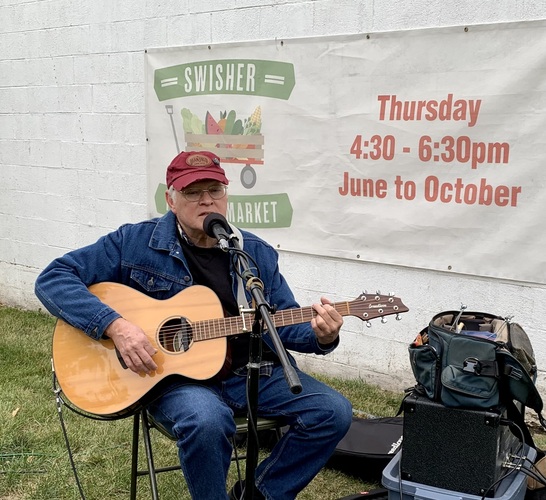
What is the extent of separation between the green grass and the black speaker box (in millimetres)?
649

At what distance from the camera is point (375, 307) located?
2658 mm

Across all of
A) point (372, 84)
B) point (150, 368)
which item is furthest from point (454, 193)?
point (150, 368)

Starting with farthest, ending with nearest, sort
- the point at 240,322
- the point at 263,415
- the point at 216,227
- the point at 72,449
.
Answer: the point at 72,449, the point at 263,415, the point at 240,322, the point at 216,227

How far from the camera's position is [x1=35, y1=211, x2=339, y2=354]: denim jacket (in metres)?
2.77

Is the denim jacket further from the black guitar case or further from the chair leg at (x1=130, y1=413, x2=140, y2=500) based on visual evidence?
the black guitar case

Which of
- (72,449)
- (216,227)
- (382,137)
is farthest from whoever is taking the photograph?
(382,137)

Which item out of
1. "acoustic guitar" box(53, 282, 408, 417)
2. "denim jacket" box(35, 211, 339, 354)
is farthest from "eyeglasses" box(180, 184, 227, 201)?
"acoustic guitar" box(53, 282, 408, 417)

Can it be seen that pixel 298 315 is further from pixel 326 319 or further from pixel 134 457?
pixel 134 457

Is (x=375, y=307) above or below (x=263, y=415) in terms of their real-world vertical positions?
above

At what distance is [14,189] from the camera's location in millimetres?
6367

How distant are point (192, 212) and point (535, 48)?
1962mm

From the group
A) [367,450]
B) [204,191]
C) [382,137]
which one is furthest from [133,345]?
[382,137]

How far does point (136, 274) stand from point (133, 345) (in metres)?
0.38

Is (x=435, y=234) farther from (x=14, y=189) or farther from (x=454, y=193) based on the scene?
(x=14, y=189)
